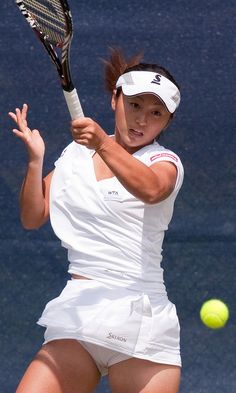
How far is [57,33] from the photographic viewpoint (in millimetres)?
2637

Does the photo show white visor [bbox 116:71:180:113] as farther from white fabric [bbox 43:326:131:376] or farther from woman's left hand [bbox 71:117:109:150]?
white fabric [bbox 43:326:131:376]

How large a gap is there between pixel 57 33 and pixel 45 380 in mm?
833

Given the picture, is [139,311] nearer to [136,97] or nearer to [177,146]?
[136,97]

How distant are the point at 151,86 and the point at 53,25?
0.31m

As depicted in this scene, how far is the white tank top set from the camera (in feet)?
8.96

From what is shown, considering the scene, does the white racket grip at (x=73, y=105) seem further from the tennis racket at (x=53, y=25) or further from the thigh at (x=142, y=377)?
the thigh at (x=142, y=377)

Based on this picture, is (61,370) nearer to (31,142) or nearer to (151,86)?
(31,142)

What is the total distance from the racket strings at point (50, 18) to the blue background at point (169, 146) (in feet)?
3.53

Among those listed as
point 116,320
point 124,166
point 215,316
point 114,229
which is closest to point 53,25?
point 124,166

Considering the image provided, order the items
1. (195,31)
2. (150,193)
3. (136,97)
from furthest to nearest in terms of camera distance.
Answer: (195,31), (136,97), (150,193)

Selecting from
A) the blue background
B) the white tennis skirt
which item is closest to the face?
the white tennis skirt

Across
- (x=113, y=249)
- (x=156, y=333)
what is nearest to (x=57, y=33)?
(x=113, y=249)

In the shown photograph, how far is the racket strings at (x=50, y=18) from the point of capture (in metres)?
2.60

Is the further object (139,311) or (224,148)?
(224,148)
